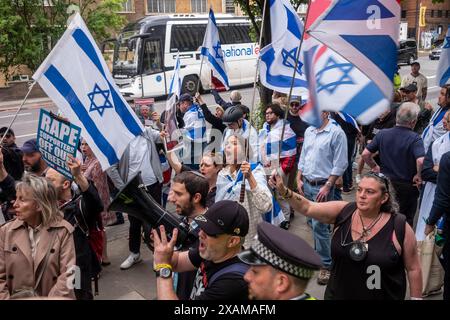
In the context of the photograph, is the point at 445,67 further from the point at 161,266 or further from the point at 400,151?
the point at 161,266

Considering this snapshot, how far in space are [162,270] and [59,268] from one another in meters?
0.88

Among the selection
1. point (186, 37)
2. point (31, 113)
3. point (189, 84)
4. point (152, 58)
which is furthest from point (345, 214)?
point (186, 37)

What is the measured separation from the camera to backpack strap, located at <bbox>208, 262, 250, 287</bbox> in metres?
2.40

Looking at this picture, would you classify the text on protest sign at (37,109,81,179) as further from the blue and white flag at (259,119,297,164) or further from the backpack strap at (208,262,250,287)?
the blue and white flag at (259,119,297,164)

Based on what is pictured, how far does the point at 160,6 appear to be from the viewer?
34531 mm

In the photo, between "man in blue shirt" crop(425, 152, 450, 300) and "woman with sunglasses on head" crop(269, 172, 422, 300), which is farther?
"man in blue shirt" crop(425, 152, 450, 300)

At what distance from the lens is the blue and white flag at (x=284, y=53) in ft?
16.4

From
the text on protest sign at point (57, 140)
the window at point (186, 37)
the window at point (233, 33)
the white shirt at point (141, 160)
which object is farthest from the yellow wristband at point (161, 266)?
the window at point (233, 33)

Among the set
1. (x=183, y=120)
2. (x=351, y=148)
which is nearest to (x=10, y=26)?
(x=183, y=120)

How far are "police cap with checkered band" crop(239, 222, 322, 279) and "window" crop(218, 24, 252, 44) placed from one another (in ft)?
69.7

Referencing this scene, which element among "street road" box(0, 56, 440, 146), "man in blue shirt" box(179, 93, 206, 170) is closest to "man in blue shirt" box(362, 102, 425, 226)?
"man in blue shirt" box(179, 93, 206, 170)

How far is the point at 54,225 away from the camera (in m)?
2.97

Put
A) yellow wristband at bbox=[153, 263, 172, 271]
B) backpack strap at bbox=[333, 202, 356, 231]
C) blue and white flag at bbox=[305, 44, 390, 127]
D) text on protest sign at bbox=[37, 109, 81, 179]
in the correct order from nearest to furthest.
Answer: yellow wristband at bbox=[153, 263, 172, 271], backpack strap at bbox=[333, 202, 356, 231], blue and white flag at bbox=[305, 44, 390, 127], text on protest sign at bbox=[37, 109, 81, 179]
